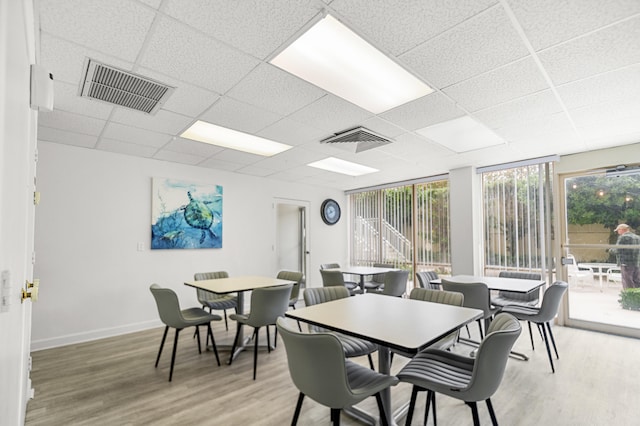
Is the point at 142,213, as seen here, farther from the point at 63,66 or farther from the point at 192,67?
the point at 192,67

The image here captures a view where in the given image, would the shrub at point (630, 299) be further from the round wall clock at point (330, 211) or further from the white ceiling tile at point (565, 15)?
the round wall clock at point (330, 211)

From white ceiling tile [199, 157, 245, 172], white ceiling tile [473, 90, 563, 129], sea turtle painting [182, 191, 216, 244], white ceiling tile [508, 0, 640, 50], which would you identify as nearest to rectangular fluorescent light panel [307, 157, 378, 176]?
white ceiling tile [199, 157, 245, 172]

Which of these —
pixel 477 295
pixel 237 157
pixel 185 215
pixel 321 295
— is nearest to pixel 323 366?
pixel 321 295

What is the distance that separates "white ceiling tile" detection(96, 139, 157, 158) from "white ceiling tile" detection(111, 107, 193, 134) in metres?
0.79

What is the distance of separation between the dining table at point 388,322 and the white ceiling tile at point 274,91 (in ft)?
5.86

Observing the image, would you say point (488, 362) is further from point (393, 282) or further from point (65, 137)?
point (65, 137)

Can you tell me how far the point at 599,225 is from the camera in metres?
4.48

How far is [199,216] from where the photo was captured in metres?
5.22

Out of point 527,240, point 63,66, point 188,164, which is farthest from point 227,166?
point 527,240

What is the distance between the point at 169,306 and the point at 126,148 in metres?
2.49

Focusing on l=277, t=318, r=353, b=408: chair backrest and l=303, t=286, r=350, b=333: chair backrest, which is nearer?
l=277, t=318, r=353, b=408: chair backrest

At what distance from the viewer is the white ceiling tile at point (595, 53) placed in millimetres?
1922

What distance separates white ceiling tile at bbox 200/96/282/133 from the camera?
2.94 meters

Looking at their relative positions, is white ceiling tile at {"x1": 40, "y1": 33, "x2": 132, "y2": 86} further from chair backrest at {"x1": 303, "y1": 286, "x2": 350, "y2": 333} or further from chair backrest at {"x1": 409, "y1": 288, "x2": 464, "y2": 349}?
chair backrest at {"x1": 409, "y1": 288, "x2": 464, "y2": 349}
